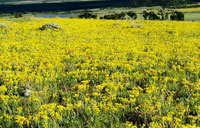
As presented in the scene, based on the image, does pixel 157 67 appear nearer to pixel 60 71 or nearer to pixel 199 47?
pixel 60 71

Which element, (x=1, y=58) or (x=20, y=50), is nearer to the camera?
(x=1, y=58)

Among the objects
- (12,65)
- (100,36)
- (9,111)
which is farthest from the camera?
(100,36)

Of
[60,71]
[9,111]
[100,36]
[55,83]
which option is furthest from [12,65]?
[100,36]

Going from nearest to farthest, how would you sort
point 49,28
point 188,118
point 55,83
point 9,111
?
point 188,118, point 9,111, point 55,83, point 49,28

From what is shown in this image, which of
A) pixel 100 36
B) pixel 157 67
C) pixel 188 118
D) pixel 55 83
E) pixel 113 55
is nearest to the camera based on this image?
pixel 188 118

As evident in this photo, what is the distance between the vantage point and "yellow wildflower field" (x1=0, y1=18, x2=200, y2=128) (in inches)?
307

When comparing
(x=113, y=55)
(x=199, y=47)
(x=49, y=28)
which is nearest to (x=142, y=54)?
(x=113, y=55)

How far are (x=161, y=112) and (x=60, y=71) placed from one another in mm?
6513

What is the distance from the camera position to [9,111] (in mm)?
8617

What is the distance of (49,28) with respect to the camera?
2694cm

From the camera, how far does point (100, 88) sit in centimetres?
964

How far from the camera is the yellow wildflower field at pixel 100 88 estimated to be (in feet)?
25.6

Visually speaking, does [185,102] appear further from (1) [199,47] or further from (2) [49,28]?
(2) [49,28]

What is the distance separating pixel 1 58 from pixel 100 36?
34.0 feet
